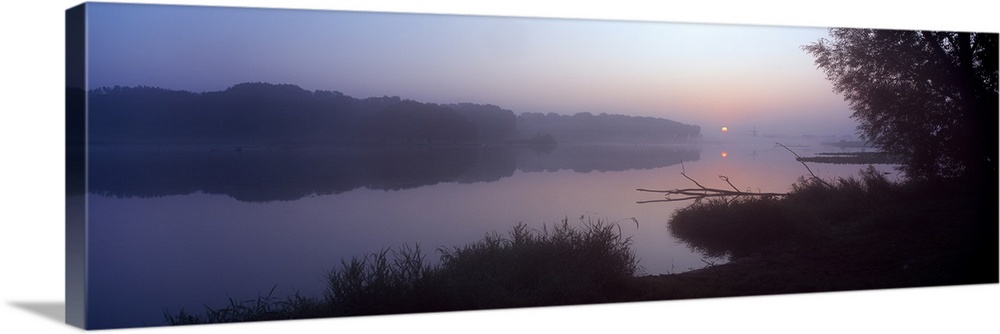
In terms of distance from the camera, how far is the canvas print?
717 cm

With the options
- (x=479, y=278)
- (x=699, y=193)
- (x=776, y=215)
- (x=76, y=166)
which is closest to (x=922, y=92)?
(x=776, y=215)

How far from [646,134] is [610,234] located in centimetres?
79

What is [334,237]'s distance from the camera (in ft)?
25.0

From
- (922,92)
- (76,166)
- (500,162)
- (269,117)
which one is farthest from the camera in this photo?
(922,92)

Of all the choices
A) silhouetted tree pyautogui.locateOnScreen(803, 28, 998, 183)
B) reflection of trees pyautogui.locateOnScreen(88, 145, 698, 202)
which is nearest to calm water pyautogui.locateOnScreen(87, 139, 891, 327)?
reflection of trees pyautogui.locateOnScreen(88, 145, 698, 202)

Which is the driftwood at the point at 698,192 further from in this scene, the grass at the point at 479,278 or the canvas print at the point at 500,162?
the grass at the point at 479,278

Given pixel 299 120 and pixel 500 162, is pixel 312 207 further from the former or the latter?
pixel 500 162

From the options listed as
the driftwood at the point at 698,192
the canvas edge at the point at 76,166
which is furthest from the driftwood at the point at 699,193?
the canvas edge at the point at 76,166

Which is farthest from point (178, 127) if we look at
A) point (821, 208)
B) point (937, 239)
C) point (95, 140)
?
point (937, 239)

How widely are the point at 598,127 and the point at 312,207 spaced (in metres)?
2.06

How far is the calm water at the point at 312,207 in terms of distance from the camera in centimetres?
708

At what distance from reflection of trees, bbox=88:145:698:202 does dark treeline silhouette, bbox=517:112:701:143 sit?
8cm

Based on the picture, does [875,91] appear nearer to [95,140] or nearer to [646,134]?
[646,134]

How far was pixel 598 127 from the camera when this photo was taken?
27.4ft
